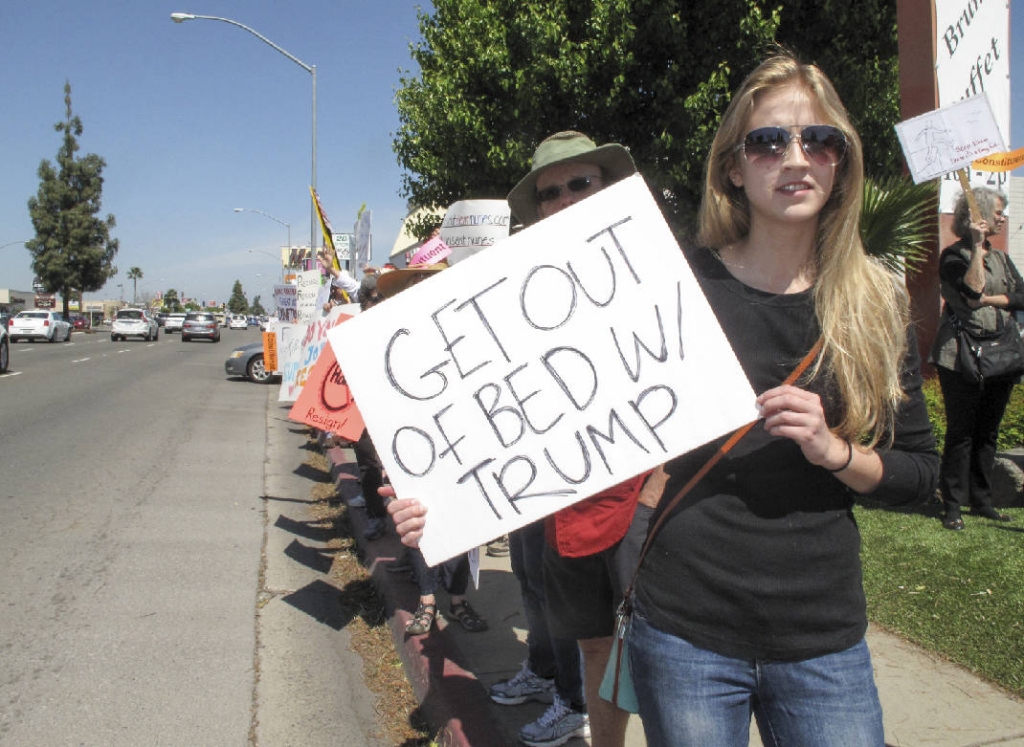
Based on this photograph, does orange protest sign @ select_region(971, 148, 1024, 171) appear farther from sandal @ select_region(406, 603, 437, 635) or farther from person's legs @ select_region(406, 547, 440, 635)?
sandal @ select_region(406, 603, 437, 635)

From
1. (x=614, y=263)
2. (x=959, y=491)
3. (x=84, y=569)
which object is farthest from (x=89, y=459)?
(x=614, y=263)

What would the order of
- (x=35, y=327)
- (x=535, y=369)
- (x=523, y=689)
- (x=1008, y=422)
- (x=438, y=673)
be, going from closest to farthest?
(x=535, y=369), (x=523, y=689), (x=438, y=673), (x=1008, y=422), (x=35, y=327)

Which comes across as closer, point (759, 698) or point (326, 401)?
point (759, 698)

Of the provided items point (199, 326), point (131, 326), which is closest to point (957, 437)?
point (199, 326)

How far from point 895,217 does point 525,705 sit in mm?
4246

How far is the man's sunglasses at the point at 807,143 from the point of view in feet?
5.10

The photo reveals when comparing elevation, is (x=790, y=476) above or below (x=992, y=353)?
below

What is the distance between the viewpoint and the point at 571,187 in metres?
2.70

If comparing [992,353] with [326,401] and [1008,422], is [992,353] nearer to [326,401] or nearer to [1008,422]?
[1008,422]

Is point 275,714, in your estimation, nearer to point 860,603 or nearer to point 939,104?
point 860,603

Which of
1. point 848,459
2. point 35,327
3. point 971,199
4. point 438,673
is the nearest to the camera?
point 848,459

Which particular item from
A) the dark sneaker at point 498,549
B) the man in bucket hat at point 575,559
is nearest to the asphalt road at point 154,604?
the man in bucket hat at point 575,559

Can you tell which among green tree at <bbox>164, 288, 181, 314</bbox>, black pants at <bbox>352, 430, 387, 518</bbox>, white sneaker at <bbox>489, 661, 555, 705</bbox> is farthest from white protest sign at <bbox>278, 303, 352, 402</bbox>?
green tree at <bbox>164, 288, 181, 314</bbox>

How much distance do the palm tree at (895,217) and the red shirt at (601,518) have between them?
13.0 ft
